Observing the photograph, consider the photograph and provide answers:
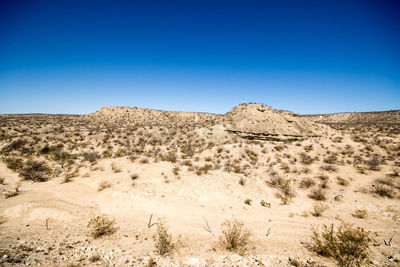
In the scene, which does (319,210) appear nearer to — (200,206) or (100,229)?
(200,206)

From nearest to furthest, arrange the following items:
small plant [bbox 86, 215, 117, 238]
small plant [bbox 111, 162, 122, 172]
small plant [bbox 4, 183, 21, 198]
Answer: small plant [bbox 86, 215, 117, 238]
small plant [bbox 4, 183, 21, 198]
small plant [bbox 111, 162, 122, 172]

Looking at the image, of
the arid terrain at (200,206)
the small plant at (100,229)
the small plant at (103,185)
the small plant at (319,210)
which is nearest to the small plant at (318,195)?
the arid terrain at (200,206)

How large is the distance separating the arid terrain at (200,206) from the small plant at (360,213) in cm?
4

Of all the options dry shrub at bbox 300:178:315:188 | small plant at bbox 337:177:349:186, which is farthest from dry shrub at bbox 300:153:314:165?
dry shrub at bbox 300:178:315:188

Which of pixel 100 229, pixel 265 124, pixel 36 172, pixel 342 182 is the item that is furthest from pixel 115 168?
pixel 265 124

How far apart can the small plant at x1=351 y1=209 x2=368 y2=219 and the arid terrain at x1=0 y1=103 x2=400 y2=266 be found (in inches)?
1.6

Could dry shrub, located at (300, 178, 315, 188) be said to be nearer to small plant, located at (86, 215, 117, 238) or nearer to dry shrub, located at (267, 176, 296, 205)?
dry shrub, located at (267, 176, 296, 205)

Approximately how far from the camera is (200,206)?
6.80 m

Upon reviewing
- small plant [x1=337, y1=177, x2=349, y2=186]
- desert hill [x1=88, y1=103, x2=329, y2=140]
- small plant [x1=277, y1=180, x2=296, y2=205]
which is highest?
desert hill [x1=88, y1=103, x2=329, y2=140]

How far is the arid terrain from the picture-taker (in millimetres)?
4020

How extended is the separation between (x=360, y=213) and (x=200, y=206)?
614 centimetres

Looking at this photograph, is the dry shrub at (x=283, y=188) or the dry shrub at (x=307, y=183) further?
the dry shrub at (x=307, y=183)

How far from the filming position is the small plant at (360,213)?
5.79 m

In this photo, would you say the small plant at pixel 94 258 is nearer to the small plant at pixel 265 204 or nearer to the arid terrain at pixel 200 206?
the arid terrain at pixel 200 206
